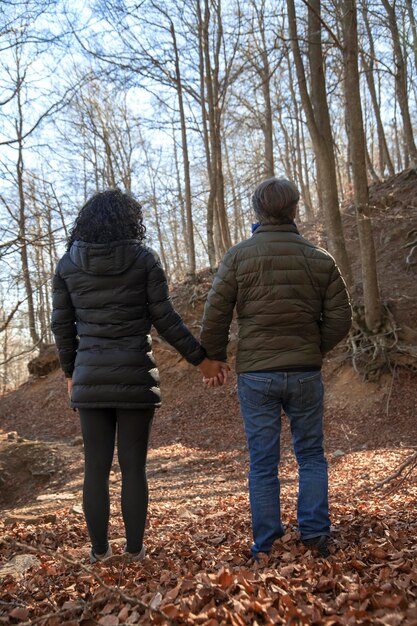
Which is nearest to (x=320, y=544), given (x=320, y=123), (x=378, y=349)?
(x=378, y=349)

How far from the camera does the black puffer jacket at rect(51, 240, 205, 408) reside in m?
2.99

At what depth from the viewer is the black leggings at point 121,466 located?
304cm

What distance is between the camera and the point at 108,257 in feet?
10.1

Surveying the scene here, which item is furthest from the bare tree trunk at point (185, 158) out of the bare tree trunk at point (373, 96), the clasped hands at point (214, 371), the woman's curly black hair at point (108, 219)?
the woman's curly black hair at point (108, 219)

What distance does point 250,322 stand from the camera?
3.14 metres

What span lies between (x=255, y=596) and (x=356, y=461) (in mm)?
5142

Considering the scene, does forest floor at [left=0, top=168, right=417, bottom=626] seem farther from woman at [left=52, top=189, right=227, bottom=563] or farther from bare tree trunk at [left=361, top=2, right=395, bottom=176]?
bare tree trunk at [left=361, top=2, right=395, bottom=176]

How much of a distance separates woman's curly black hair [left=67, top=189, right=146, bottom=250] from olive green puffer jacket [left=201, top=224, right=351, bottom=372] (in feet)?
2.01

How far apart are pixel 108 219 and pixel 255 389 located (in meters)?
1.31

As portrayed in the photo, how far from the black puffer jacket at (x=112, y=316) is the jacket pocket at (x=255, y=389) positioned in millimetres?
513

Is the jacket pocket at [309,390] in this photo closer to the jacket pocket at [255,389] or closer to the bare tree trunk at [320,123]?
the jacket pocket at [255,389]

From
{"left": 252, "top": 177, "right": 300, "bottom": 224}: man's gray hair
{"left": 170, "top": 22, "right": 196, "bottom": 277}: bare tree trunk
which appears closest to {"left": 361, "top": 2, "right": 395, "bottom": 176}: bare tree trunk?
{"left": 170, "top": 22, "right": 196, "bottom": 277}: bare tree trunk

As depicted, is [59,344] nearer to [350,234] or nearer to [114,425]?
[114,425]

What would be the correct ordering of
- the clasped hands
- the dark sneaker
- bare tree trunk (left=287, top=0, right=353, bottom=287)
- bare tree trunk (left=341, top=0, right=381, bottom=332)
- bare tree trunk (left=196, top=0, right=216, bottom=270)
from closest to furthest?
the dark sneaker
the clasped hands
bare tree trunk (left=341, top=0, right=381, bottom=332)
bare tree trunk (left=287, top=0, right=353, bottom=287)
bare tree trunk (left=196, top=0, right=216, bottom=270)
